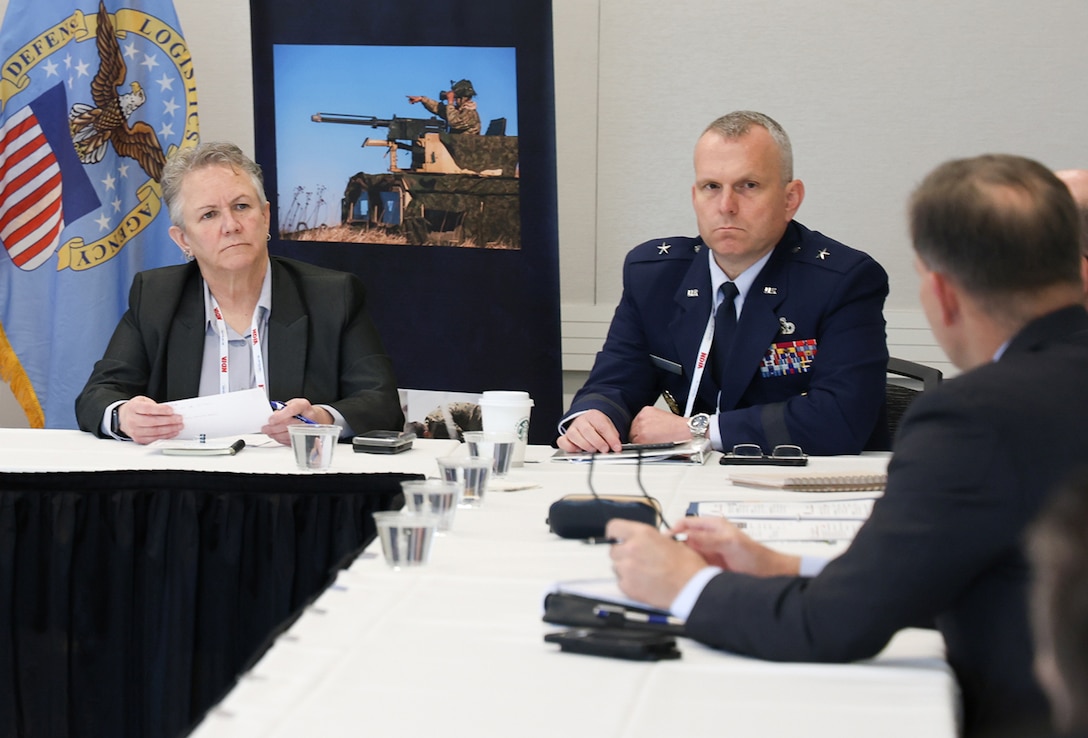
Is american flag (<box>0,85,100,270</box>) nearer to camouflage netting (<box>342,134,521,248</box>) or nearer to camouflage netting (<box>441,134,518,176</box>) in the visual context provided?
camouflage netting (<box>342,134,521,248</box>)

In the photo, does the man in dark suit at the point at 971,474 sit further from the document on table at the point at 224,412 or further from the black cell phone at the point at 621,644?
the document on table at the point at 224,412

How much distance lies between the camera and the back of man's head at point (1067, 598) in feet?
1.89

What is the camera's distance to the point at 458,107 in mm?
4242

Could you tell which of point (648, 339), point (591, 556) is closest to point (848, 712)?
point (591, 556)

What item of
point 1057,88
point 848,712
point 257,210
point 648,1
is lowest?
point 848,712

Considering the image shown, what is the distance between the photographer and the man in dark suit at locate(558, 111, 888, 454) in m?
2.99

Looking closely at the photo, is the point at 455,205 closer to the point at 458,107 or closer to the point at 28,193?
the point at 458,107

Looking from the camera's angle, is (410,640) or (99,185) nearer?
(410,640)

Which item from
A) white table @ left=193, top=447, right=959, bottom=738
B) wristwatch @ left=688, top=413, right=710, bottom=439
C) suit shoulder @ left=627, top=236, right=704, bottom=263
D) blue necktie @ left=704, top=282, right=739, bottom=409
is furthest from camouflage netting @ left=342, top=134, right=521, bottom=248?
white table @ left=193, top=447, right=959, bottom=738

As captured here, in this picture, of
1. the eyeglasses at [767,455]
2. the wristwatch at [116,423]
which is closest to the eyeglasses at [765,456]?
the eyeglasses at [767,455]

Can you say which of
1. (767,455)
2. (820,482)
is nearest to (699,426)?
(767,455)

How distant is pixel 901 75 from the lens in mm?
4676

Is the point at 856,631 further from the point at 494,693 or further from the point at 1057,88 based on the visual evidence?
the point at 1057,88

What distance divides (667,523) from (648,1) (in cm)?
326
